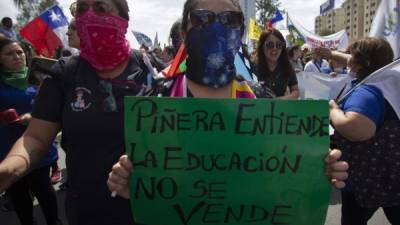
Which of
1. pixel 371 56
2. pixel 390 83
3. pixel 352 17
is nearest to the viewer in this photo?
pixel 390 83

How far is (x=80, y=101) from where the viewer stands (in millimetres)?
1698

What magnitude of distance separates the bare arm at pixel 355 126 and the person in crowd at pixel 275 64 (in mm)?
1750

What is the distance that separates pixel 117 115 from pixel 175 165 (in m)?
0.48

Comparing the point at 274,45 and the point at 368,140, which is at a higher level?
the point at 274,45

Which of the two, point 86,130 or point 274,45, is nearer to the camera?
point 86,130

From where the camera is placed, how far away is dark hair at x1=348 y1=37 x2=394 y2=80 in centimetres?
A: 268

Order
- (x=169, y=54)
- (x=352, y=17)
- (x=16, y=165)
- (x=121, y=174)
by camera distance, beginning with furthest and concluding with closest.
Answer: (x=352, y=17), (x=169, y=54), (x=16, y=165), (x=121, y=174)

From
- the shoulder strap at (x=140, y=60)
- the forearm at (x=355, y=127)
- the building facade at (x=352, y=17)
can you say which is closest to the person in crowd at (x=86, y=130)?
the shoulder strap at (x=140, y=60)

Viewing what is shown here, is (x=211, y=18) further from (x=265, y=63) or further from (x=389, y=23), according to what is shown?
(x=265, y=63)

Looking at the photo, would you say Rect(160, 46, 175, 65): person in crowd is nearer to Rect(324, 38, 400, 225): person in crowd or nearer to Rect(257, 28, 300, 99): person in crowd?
Rect(257, 28, 300, 99): person in crowd

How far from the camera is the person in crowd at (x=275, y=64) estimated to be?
4.12 meters

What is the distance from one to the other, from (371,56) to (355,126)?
2.07ft

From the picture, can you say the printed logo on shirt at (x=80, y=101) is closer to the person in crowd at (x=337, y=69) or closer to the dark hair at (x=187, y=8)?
the dark hair at (x=187, y=8)

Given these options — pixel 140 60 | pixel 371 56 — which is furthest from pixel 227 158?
pixel 371 56
